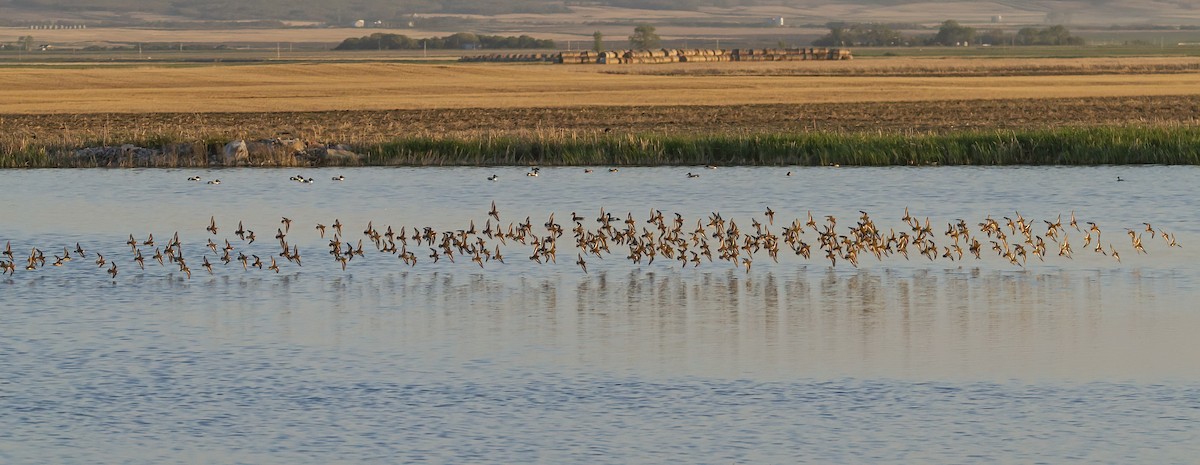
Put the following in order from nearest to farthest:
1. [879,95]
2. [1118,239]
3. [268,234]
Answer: [1118,239]
[268,234]
[879,95]

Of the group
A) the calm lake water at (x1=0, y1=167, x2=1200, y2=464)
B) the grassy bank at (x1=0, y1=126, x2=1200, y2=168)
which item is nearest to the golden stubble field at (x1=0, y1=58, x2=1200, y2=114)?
the grassy bank at (x1=0, y1=126, x2=1200, y2=168)

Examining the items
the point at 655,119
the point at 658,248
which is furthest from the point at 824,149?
the point at 655,119

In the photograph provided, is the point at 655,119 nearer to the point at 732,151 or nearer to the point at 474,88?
Answer: the point at 732,151

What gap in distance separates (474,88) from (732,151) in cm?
6554

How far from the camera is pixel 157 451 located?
1120 cm

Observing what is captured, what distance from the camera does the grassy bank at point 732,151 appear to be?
122 feet

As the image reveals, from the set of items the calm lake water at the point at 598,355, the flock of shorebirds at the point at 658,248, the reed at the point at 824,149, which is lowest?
the calm lake water at the point at 598,355

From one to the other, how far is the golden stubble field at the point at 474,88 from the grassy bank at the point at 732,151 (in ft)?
108

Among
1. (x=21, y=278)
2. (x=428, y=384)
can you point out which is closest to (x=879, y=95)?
(x=21, y=278)

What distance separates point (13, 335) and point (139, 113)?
2272 inches

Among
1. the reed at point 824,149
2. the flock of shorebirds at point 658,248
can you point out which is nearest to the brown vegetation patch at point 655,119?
the reed at point 824,149

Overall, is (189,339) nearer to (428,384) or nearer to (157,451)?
(428,384)

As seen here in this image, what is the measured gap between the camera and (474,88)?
103m

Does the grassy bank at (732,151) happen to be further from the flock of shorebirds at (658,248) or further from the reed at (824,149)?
the flock of shorebirds at (658,248)
